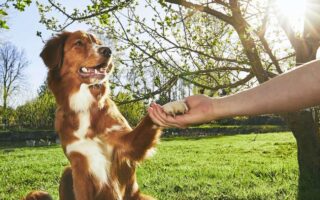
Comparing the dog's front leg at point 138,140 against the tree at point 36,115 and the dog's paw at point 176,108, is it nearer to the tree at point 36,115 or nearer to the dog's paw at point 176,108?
the dog's paw at point 176,108

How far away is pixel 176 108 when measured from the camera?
2234 millimetres

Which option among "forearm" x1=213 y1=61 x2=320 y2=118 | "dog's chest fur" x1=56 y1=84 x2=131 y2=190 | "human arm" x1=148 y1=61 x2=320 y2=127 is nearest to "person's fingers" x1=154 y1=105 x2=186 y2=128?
"human arm" x1=148 y1=61 x2=320 y2=127

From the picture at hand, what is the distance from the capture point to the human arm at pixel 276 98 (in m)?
1.61

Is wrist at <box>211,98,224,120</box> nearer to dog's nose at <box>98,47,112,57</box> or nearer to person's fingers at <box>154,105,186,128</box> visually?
person's fingers at <box>154,105,186,128</box>

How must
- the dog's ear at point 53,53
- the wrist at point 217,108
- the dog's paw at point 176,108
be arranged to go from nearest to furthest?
the wrist at point 217,108 → the dog's paw at point 176,108 → the dog's ear at point 53,53

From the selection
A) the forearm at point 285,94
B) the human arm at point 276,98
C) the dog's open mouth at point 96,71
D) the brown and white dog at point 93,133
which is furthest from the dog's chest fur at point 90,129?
the forearm at point 285,94

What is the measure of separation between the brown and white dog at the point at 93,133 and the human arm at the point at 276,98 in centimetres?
231

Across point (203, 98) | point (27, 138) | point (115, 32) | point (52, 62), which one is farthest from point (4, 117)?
point (203, 98)

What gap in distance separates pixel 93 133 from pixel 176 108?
265cm

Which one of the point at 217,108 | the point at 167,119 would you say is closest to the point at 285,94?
the point at 217,108

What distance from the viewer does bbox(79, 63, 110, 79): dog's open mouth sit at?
509 cm

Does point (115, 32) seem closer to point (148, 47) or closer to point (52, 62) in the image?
point (148, 47)

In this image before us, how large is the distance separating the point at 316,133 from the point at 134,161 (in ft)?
18.9

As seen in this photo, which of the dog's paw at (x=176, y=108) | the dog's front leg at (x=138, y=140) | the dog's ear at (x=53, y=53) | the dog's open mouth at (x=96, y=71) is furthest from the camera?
the dog's ear at (x=53, y=53)
